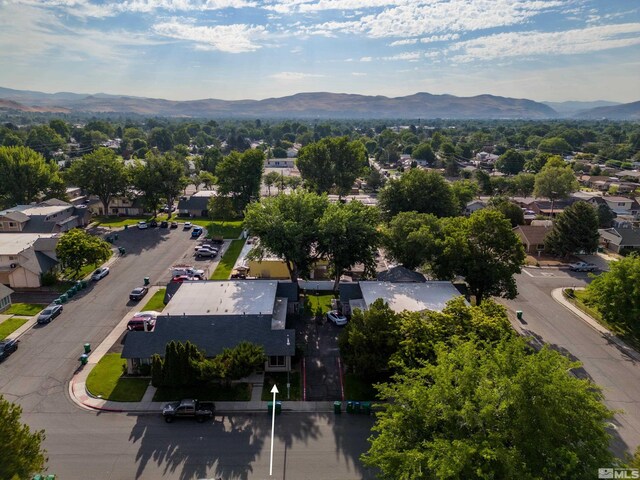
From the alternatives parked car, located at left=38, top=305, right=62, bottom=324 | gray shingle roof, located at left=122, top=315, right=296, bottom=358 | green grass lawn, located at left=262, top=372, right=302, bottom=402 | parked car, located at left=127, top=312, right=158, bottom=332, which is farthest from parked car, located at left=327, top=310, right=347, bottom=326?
parked car, located at left=38, top=305, right=62, bottom=324

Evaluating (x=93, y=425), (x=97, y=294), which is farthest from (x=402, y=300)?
(x=97, y=294)

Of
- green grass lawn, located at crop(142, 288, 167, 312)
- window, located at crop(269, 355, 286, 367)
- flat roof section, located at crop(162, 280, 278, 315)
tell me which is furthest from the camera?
green grass lawn, located at crop(142, 288, 167, 312)

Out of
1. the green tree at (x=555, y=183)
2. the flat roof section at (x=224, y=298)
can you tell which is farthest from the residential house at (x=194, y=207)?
the green tree at (x=555, y=183)

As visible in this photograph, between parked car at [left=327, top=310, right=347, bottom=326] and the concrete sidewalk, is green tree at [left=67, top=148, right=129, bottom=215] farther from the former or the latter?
parked car at [left=327, top=310, right=347, bottom=326]

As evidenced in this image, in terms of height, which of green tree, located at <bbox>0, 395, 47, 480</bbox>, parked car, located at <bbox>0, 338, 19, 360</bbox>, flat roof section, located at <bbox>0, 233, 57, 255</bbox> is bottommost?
parked car, located at <bbox>0, 338, 19, 360</bbox>

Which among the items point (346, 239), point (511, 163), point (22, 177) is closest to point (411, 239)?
point (346, 239)

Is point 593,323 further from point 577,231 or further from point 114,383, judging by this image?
point 114,383

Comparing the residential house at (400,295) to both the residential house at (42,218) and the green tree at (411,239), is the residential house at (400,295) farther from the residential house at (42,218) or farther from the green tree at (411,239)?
the residential house at (42,218)
